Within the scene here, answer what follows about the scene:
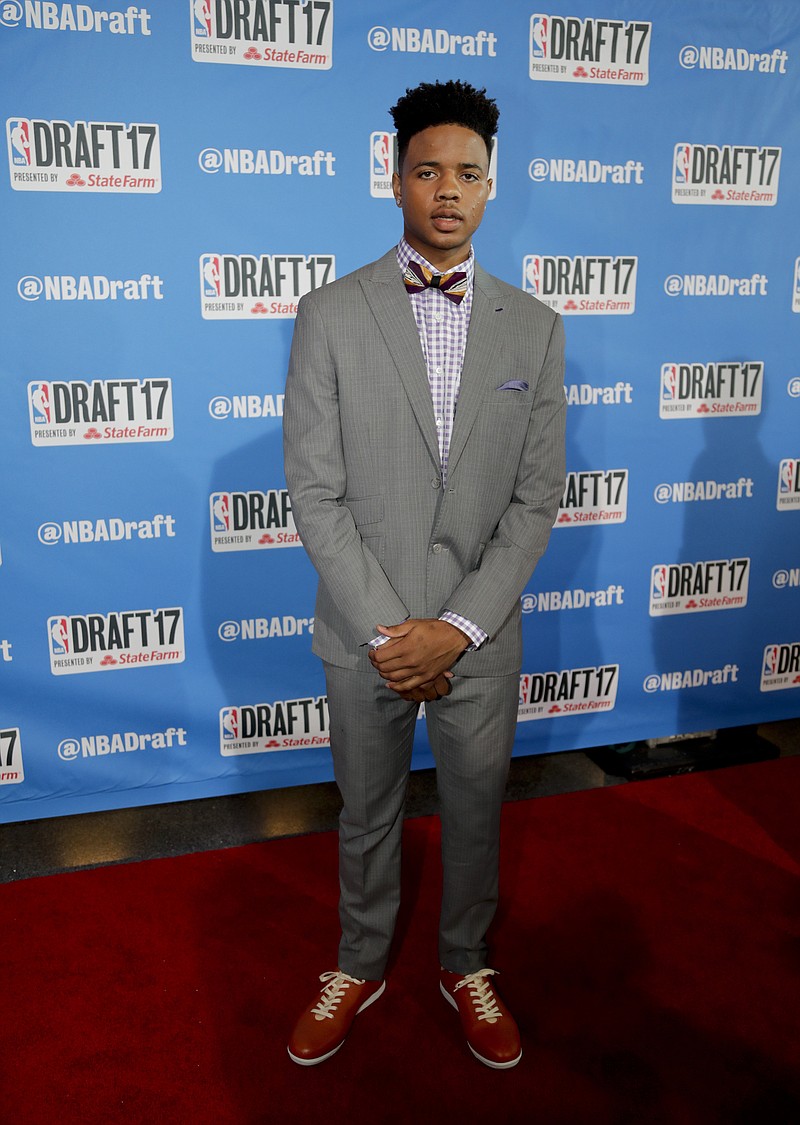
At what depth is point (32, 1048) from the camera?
6.48 ft

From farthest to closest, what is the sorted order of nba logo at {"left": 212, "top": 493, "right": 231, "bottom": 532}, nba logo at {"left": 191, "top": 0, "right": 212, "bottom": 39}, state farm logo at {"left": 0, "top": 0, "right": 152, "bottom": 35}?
nba logo at {"left": 212, "top": 493, "right": 231, "bottom": 532} → nba logo at {"left": 191, "top": 0, "right": 212, "bottom": 39} → state farm logo at {"left": 0, "top": 0, "right": 152, "bottom": 35}

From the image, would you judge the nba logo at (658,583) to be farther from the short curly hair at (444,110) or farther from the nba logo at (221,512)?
the short curly hair at (444,110)

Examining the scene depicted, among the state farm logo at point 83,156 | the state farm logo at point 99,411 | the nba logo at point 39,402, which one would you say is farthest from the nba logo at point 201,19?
the nba logo at point 39,402

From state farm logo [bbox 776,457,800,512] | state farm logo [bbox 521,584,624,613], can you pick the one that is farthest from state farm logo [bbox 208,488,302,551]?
state farm logo [bbox 776,457,800,512]

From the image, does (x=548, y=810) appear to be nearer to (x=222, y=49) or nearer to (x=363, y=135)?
(x=363, y=135)

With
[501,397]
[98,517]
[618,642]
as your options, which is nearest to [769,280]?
[618,642]

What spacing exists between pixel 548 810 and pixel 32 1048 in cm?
162

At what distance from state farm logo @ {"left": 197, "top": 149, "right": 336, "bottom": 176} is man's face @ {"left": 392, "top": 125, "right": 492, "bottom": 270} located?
1.00m

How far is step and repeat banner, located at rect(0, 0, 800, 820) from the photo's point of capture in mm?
2539

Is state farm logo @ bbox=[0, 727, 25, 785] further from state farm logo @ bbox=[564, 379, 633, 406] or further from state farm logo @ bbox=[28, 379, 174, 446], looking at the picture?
state farm logo @ bbox=[564, 379, 633, 406]

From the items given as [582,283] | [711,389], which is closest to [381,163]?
[582,283]

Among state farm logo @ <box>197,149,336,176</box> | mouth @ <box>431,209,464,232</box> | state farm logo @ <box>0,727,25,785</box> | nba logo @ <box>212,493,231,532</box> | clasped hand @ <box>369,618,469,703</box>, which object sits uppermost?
state farm logo @ <box>197,149,336,176</box>

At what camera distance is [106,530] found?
2.74m

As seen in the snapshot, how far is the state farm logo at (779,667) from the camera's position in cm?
346
